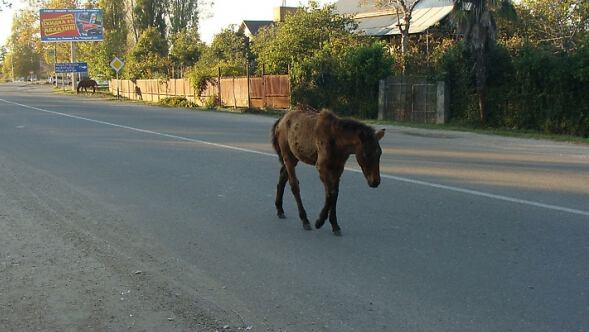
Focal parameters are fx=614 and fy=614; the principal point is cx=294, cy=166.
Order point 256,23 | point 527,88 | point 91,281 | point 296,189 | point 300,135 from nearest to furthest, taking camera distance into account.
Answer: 1. point 91,281
2. point 300,135
3. point 296,189
4. point 527,88
5. point 256,23

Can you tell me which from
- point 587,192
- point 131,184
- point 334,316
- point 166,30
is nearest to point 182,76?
point 166,30


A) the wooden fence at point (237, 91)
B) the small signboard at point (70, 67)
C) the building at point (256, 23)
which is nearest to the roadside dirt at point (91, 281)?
the wooden fence at point (237, 91)

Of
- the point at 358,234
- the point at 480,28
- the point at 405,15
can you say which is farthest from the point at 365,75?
the point at 358,234

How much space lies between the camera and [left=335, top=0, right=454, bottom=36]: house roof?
34.0 meters

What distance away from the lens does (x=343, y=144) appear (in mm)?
6008

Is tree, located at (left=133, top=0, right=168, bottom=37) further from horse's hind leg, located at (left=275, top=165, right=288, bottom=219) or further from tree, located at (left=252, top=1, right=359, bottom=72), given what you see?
horse's hind leg, located at (left=275, top=165, right=288, bottom=219)

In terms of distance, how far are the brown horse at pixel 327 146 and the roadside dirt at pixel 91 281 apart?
1.64 metres

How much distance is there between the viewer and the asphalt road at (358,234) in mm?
4465

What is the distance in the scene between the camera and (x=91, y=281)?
5.25 m

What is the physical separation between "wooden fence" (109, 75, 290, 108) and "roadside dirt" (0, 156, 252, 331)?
22736 millimetres

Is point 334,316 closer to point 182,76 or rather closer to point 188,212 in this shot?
point 188,212

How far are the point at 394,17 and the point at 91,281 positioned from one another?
36.3m

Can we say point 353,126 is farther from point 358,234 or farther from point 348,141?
point 358,234

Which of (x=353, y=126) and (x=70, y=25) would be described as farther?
(x=70, y=25)
